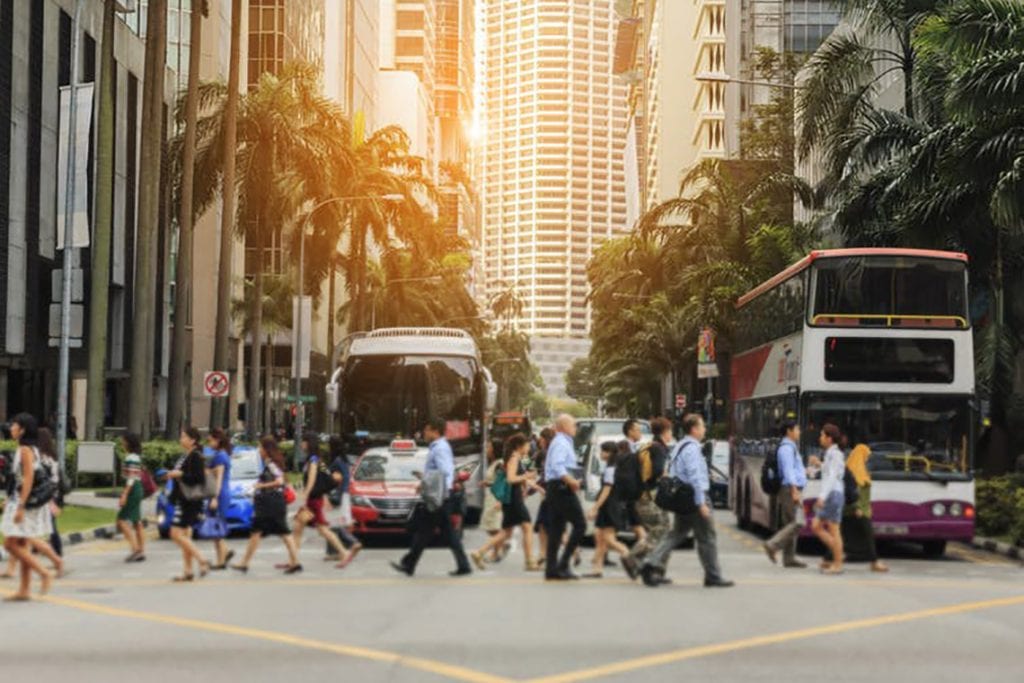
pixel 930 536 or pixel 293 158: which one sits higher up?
pixel 293 158

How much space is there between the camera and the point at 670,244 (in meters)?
69.9

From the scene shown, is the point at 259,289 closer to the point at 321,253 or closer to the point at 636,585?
the point at 321,253

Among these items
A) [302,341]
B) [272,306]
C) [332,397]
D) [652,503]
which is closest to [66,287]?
[332,397]

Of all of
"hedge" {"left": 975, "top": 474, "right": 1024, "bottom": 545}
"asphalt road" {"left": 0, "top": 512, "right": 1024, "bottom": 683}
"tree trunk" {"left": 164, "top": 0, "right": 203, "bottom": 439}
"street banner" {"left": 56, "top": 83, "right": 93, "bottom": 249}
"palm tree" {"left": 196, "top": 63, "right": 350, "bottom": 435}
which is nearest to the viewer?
"asphalt road" {"left": 0, "top": 512, "right": 1024, "bottom": 683}

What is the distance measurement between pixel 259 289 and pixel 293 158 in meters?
4.50

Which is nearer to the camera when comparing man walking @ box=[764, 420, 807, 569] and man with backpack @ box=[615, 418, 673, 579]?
man with backpack @ box=[615, 418, 673, 579]

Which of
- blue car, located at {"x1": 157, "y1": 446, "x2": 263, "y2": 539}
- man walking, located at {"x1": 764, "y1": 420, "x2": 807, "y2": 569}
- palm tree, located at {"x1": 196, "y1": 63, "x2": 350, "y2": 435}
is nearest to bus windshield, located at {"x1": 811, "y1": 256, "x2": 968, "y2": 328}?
man walking, located at {"x1": 764, "y1": 420, "x2": 807, "y2": 569}

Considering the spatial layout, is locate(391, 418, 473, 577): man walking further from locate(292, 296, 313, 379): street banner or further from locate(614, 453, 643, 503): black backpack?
locate(292, 296, 313, 379): street banner

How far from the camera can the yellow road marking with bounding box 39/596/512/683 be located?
11.4 meters

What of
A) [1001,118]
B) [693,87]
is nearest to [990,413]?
[1001,118]

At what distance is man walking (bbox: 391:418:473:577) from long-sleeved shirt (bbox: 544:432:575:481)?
118 centimetres

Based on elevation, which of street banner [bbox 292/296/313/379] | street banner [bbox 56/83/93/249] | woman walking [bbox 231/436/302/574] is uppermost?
street banner [bbox 56/83/93/249]

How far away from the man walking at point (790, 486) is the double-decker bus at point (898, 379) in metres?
1.22

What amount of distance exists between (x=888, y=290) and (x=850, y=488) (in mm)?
3594
